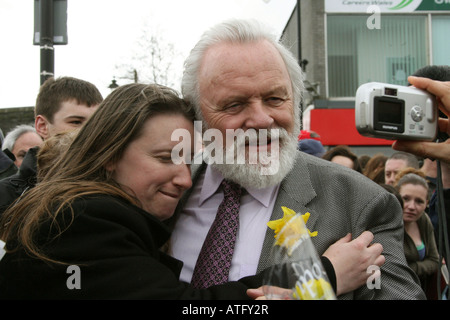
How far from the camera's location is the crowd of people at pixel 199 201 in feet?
4.55

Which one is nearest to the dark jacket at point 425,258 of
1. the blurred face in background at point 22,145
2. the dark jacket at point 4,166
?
the dark jacket at point 4,166

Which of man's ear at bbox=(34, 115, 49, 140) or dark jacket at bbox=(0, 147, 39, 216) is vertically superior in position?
man's ear at bbox=(34, 115, 49, 140)

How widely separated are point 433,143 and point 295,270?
0.84m

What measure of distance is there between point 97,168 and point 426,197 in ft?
10.8

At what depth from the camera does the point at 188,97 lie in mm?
2199

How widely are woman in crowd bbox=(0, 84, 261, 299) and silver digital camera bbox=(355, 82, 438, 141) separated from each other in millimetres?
679

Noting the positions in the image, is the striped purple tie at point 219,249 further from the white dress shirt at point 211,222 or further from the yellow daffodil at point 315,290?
the yellow daffodil at point 315,290

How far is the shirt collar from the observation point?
78.0 inches

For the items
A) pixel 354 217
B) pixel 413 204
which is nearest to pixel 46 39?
pixel 354 217

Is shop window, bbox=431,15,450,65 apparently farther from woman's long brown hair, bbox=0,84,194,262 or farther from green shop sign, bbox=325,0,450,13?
woman's long brown hair, bbox=0,84,194,262

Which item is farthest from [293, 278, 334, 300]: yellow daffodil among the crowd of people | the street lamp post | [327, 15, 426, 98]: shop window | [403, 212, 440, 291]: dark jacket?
[327, 15, 426, 98]: shop window

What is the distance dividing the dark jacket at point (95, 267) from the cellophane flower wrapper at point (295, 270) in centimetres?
38

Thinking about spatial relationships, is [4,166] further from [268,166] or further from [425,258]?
[425,258]

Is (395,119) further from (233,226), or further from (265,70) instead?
(233,226)
